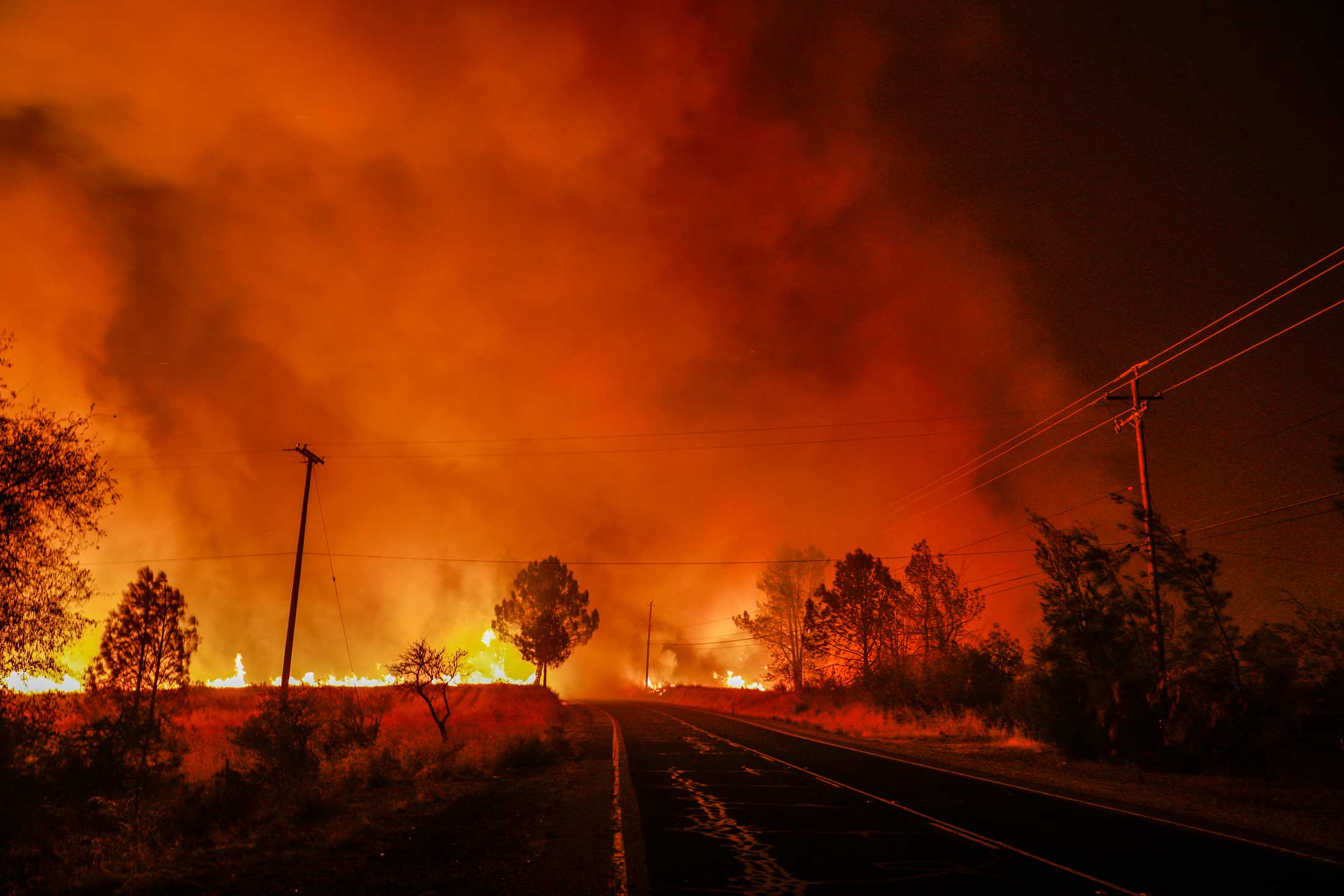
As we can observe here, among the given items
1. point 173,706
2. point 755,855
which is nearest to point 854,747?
point 755,855

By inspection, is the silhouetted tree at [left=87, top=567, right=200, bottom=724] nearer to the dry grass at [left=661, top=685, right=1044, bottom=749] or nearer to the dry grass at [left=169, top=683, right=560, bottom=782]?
the dry grass at [left=169, top=683, right=560, bottom=782]

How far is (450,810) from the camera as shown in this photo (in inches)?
543

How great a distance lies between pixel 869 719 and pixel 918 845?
2909 centimetres

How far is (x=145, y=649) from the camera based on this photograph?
19.1 metres

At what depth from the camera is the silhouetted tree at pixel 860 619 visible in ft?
166

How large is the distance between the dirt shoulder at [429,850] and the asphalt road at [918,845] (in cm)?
103

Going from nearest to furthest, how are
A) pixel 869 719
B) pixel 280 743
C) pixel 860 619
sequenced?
pixel 280 743
pixel 869 719
pixel 860 619

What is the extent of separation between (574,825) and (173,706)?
12742mm

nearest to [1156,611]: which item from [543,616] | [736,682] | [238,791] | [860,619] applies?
[238,791]

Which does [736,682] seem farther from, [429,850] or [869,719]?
[429,850]

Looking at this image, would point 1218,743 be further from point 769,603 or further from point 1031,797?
point 769,603

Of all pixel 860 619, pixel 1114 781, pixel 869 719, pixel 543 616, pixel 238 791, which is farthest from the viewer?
pixel 543 616

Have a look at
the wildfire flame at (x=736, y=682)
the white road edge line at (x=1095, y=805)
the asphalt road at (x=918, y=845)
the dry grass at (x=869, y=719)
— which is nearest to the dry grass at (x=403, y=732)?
the asphalt road at (x=918, y=845)

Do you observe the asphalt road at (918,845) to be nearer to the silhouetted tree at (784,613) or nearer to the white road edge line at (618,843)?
the white road edge line at (618,843)
